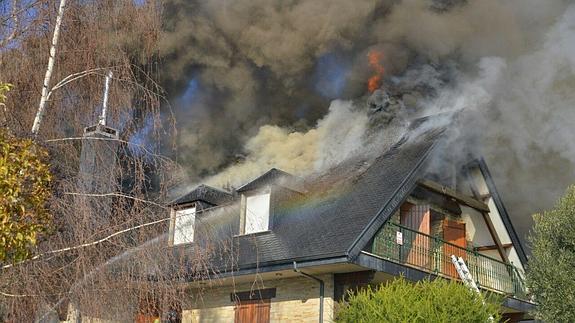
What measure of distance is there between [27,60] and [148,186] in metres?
2.42

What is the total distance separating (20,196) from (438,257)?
1094 cm

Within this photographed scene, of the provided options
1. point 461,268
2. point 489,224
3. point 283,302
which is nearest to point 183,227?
point 283,302

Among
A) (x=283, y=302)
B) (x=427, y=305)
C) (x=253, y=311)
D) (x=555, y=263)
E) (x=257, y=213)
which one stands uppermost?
(x=257, y=213)

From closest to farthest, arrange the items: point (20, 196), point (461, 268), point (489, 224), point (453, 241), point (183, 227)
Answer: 1. point (20, 196)
2. point (183, 227)
3. point (461, 268)
4. point (453, 241)
5. point (489, 224)

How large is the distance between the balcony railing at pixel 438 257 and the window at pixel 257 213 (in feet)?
8.67

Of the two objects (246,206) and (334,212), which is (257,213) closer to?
(246,206)

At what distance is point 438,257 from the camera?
15969 millimetres

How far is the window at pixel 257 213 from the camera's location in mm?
15453

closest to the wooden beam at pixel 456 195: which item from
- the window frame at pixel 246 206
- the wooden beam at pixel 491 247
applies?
the wooden beam at pixel 491 247

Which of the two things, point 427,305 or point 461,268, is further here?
point 461,268

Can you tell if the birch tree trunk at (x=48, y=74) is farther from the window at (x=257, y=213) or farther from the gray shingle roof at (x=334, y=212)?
the window at (x=257, y=213)

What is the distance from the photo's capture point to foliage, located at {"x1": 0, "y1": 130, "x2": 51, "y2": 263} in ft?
21.5

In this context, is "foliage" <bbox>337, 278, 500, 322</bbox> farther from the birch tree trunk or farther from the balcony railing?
the birch tree trunk

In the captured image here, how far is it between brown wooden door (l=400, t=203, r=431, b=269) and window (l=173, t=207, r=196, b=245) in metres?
6.22
